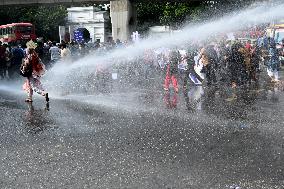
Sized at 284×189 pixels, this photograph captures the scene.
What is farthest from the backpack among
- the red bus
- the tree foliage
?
the tree foliage

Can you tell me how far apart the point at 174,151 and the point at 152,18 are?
6664 cm

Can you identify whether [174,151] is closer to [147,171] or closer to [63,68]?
[147,171]

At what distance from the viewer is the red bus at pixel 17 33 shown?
160ft

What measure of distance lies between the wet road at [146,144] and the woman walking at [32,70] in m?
0.74

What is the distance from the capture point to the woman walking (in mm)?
14657

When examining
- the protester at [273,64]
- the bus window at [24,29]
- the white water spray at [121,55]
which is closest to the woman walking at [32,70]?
the white water spray at [121,55]

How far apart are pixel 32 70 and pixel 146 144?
23.8 feet

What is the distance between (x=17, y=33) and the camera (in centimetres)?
4912

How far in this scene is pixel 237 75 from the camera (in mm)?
19031

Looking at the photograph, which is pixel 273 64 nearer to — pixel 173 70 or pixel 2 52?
pixel 173 70

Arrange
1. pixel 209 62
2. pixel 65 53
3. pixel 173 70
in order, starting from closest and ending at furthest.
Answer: pixel 173 70
pixel 209 62
pixel 65 53

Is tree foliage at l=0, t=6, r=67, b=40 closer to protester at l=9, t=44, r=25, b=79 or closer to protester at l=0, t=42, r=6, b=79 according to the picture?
protester at l=9, t=44, r=25, b=79

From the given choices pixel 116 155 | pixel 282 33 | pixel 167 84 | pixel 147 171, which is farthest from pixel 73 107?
pixel 282 33

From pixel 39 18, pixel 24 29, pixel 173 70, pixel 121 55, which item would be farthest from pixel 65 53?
pixel 39 18
